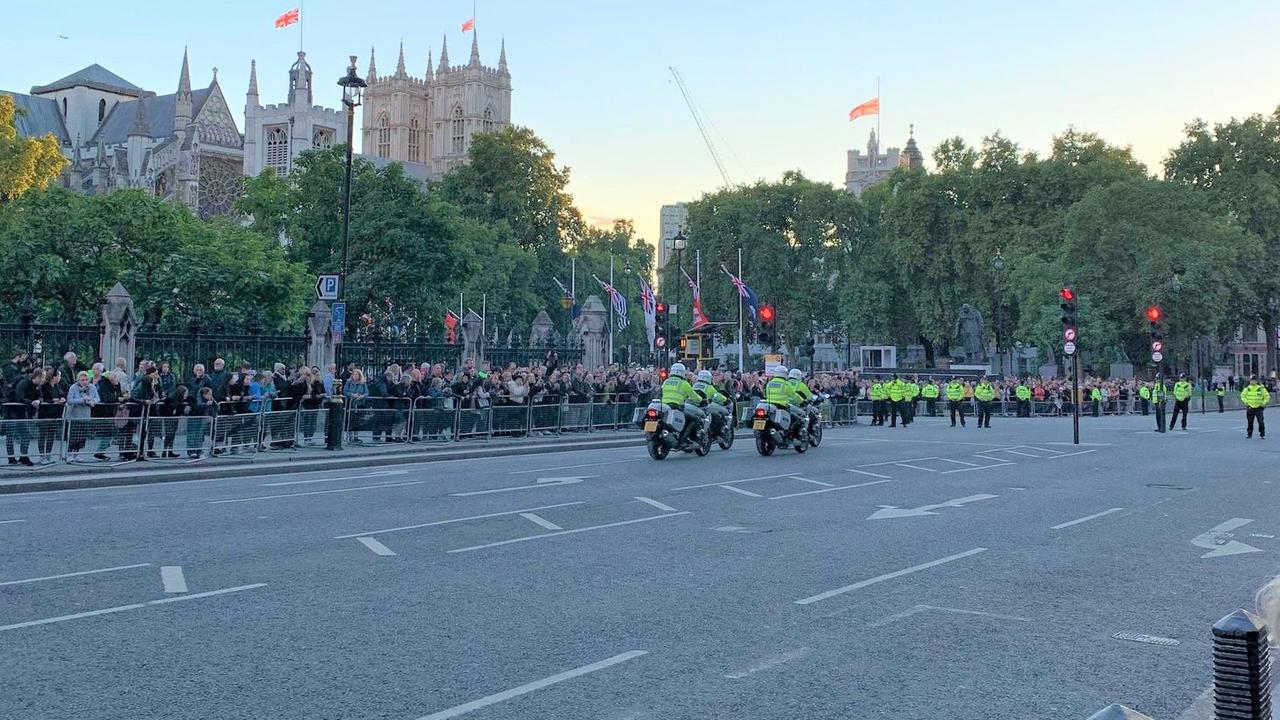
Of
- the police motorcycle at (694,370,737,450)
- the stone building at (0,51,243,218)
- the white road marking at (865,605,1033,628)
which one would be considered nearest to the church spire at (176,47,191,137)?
the stone building at (0,51,243,218)

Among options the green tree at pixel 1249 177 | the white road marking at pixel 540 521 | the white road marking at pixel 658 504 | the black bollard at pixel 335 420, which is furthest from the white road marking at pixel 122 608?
the green tree at pixel 1249 177

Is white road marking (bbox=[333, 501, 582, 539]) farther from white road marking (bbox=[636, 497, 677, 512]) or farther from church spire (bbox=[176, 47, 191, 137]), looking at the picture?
church spire (bbox=[176, 47, 191, 137])

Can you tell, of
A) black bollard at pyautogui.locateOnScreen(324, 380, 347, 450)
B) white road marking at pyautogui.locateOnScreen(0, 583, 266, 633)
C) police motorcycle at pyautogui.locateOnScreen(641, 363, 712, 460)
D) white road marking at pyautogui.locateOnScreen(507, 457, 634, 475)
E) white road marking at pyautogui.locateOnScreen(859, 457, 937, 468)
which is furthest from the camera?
black bollard at pyautogui.locateOnScreen(324, 380, 347, 450)

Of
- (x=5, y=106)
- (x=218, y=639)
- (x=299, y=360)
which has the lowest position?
(x=218, y=639)

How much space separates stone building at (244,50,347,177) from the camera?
12200 centimetres

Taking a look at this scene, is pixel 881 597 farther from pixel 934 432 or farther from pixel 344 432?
pixel 934 432

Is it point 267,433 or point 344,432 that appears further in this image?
point 344,432

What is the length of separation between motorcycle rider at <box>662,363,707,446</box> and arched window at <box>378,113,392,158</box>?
504 feet

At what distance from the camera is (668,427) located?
21.7m

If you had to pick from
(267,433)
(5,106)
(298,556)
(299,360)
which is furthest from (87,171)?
(298,556)

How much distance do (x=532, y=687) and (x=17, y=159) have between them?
45784mm

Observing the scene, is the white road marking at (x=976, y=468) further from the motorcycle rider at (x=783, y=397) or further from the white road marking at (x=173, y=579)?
the white road marking at (x=173, y=579)

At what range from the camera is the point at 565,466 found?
67.0ft

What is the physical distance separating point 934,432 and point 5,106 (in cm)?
3622
